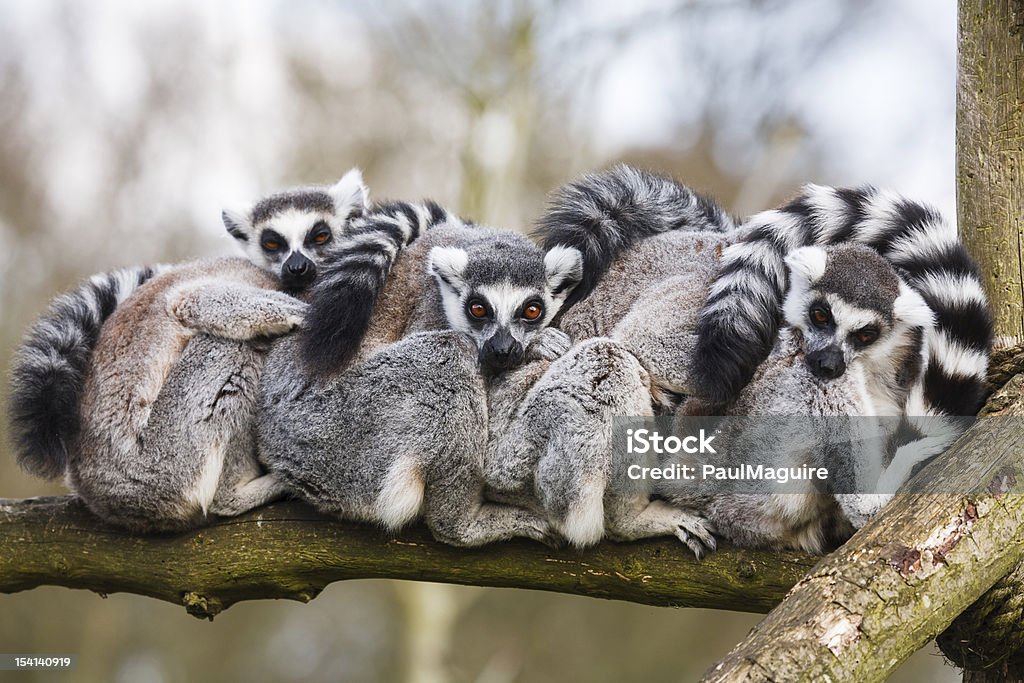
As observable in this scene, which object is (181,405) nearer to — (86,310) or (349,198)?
(86,310)

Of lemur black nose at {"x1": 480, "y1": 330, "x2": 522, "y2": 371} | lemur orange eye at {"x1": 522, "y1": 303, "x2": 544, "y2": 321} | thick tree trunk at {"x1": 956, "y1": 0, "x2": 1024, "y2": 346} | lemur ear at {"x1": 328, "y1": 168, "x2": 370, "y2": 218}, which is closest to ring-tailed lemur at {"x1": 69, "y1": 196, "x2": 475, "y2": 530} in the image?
lemur black nose at {"x1": 480, "y1": 330, "x2": 522, "y2": 371}

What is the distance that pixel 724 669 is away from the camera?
3.12 metres

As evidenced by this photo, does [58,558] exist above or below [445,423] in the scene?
below

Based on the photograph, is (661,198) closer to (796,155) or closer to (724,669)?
(724,669)

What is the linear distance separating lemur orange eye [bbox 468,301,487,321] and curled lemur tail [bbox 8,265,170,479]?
7.11 feet

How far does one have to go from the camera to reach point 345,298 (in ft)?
15.3

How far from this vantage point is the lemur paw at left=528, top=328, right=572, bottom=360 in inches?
190

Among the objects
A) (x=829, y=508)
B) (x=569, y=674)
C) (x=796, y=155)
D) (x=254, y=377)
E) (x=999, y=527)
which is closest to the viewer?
(x=999, y=527)

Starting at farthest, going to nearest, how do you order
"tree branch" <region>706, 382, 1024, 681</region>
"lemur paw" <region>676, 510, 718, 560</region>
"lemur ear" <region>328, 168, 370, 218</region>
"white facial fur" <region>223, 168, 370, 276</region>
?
"lemur ear" <region>328, 168, 370, 218</region> < "white facial fur" <region>223, 168, 370, 276</region> < "lemur paw" <region>676, 510, 718, 560</region> < "tree branch" <region>706, 382, 1024, 681</region>

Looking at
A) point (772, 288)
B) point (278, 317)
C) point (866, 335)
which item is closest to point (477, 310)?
point (278, 317)

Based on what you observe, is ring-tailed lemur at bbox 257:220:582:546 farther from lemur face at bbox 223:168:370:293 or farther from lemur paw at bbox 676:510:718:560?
lemur face at bbox 223:168:370:293

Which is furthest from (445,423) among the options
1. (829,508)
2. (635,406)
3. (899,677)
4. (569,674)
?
(899,677)

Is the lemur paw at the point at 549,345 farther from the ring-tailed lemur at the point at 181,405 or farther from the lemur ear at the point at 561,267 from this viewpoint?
the ring-tailed lemur at the point at 181,405

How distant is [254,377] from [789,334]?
9.20ft
